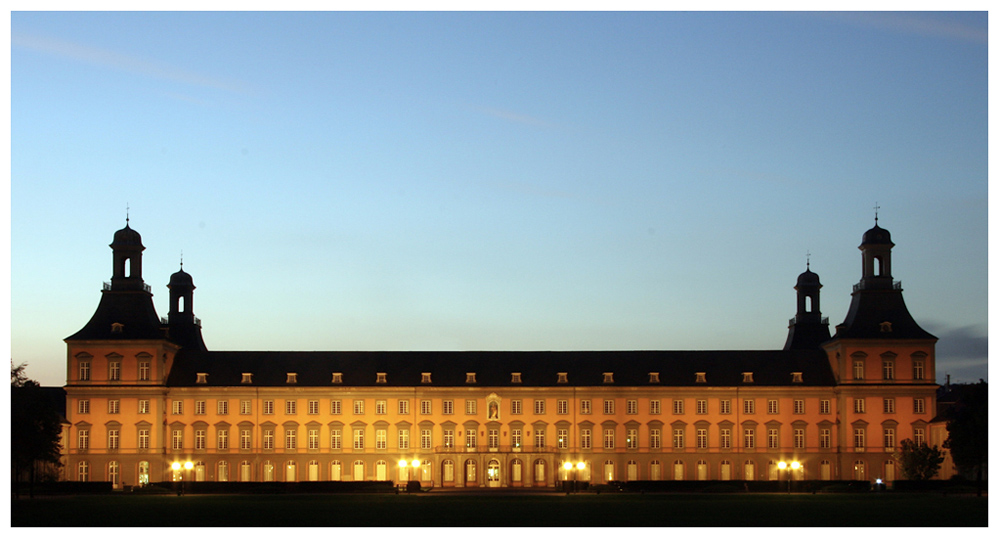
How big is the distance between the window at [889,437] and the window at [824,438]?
3.75 meters

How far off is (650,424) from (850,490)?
20029mm

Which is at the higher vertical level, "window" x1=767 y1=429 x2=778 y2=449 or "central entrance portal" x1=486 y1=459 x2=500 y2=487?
"window" x1=767 y1=429 x2=778 y2=449

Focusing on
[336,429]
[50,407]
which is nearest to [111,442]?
[336,429]

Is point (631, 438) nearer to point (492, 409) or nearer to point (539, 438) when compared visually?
point (539, 438)

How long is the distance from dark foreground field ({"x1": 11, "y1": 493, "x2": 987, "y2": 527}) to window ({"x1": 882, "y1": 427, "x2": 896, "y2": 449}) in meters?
31.6

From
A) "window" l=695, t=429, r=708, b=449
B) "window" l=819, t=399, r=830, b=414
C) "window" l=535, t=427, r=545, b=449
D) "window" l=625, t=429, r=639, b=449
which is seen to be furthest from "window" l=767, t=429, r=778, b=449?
"window" l=535, t=427, r=545, b=449

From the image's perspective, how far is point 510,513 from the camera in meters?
49.6

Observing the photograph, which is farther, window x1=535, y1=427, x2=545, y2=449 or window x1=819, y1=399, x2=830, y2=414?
window x1=535, y1=427, x2=545, y2=449

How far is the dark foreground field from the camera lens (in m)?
43.6

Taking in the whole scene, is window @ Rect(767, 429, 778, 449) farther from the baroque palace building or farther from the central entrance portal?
the central entrance portal

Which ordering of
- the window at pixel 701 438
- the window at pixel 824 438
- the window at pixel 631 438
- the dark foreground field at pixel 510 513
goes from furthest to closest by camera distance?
the window at pixel 631 438
the window at pixel 701 438
the window at pixel 824 438
the dark foreground field at pixel 510 513

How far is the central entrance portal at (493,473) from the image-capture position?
94625mm

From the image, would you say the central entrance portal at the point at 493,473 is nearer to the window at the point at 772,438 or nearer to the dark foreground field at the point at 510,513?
the window at the point at 772,438

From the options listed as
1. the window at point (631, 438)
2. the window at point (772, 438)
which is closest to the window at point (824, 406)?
the window at point (772, 438)
